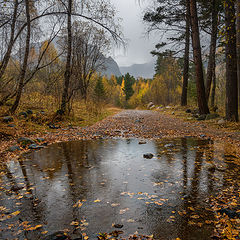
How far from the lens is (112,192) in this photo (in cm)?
317

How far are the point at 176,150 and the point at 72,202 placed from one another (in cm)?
366

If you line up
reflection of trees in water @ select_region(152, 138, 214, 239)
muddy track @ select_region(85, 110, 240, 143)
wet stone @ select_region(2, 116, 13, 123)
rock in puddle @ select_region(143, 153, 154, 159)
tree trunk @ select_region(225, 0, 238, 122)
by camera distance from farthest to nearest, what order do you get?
tree trunk @ select_region(225, 0, 238, 122), wet stone @ select_region(2, 116, 13, 123), muddy track @ select_region(85, 110, 240, 143), rock in puddle @ select_region(143, 153, 154, 159), reflection of trees in water @ select_region(152, 138, 214, 239)

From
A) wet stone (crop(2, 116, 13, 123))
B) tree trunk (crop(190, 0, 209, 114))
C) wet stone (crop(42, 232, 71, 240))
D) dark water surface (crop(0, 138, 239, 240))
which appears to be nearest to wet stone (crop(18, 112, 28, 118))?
wet stone (crop(2, 116, 13, 123))

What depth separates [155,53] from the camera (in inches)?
784

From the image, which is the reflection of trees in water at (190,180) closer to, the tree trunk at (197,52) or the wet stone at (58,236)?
the wet stone at (58,236)

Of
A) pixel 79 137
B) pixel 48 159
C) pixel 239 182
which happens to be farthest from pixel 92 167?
pixel 79 137

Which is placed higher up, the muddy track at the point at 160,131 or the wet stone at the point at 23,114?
the wet stone at the point at 23,114

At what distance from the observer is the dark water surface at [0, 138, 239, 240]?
2.28 metres

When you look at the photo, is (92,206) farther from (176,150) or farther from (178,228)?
(176,150)

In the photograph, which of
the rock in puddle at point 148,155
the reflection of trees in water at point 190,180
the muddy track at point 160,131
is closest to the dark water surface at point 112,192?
the reflection of trees in water at point 190,180

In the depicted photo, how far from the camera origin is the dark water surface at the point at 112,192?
89.7 inches

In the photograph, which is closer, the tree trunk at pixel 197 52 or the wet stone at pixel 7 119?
the wet stone at pixel 7 119

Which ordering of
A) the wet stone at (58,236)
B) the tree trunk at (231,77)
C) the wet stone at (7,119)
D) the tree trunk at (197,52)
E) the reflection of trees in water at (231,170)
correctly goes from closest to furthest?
the wet stone at (58,236) < the reflection of trees in water at (231,170) < the wet stone at (7,119) < the tree trunk at (231,77) < the tree trunk at (197,52)

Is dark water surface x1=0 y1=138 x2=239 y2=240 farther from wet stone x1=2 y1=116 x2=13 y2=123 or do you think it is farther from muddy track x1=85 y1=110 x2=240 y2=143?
wet stone x1=2 y1=116 x2=13 y2=123
